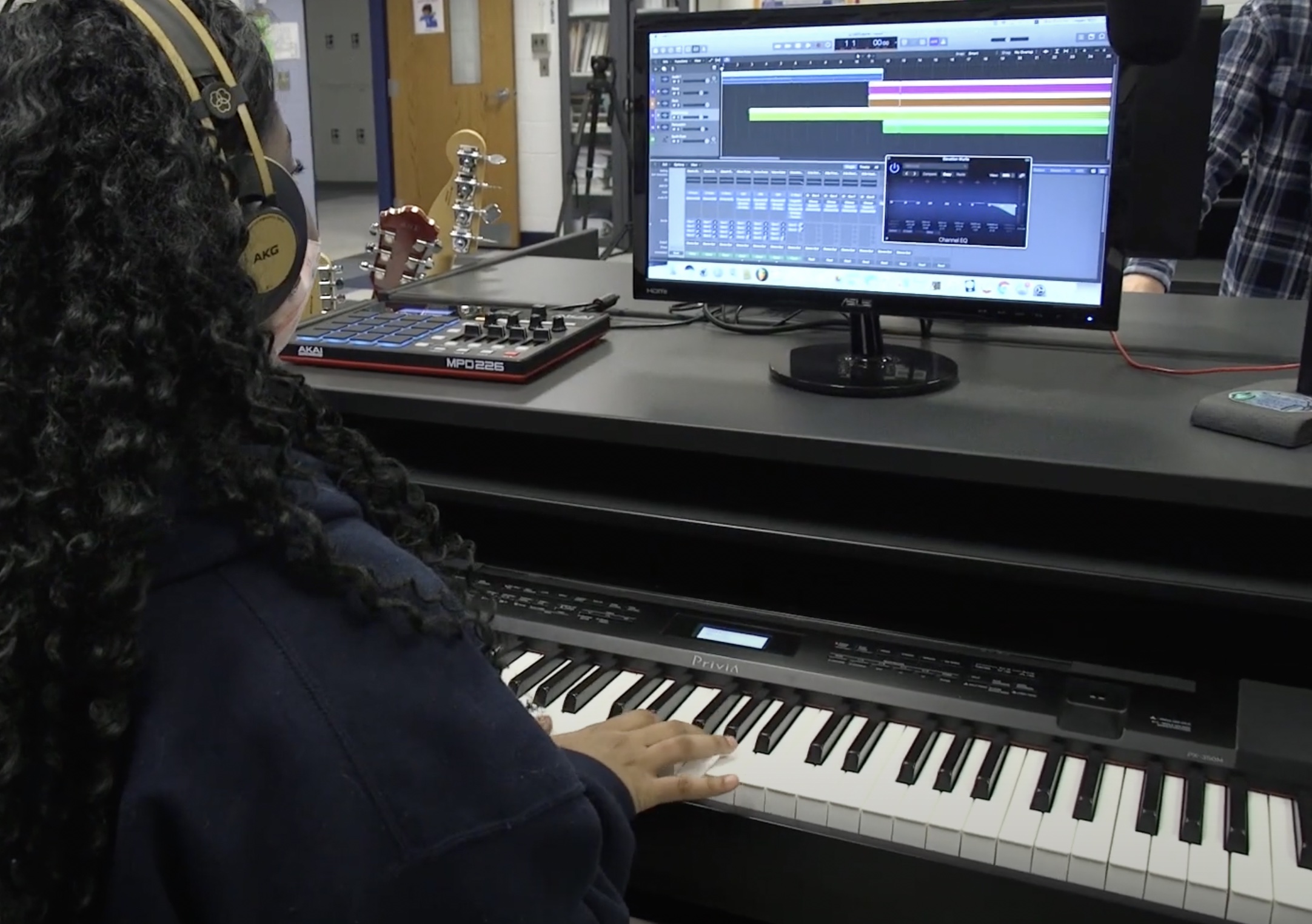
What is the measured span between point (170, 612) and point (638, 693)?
0.56 metres

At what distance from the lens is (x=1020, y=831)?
2.85ft

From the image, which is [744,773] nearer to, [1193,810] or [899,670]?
[899,670]

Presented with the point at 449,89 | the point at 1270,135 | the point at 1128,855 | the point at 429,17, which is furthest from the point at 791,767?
the point at 429,17

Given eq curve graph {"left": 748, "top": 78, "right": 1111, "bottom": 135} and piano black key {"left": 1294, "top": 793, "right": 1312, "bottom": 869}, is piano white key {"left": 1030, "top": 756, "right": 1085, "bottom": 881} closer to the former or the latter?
piano black key {"left": 1294, "top": 793, "right": 1312, "bottom": 869}

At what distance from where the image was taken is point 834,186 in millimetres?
1155

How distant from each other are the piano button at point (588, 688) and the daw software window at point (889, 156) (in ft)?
1.39

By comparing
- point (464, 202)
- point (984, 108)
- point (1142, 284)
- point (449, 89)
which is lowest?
point (1142, 284)

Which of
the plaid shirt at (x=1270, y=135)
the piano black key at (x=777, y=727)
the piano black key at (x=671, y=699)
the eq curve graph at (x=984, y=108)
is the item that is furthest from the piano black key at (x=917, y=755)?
the plaid shirt at (x=1270, y=135)

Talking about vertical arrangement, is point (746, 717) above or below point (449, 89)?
below

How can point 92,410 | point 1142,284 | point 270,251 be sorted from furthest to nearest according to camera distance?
point 1142,284, point 270,251, point 92,410

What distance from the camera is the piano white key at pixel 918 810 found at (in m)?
0.89

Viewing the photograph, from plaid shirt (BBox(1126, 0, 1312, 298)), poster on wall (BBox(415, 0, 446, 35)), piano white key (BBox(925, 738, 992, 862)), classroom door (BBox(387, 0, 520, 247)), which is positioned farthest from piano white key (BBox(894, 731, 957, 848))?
poster on wall (BBox(415, 0, 446, 35))

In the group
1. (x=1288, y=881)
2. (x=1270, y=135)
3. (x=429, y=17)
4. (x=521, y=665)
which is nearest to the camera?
(x=1288, y=881)

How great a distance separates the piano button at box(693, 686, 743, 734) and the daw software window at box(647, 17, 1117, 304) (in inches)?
16.3
